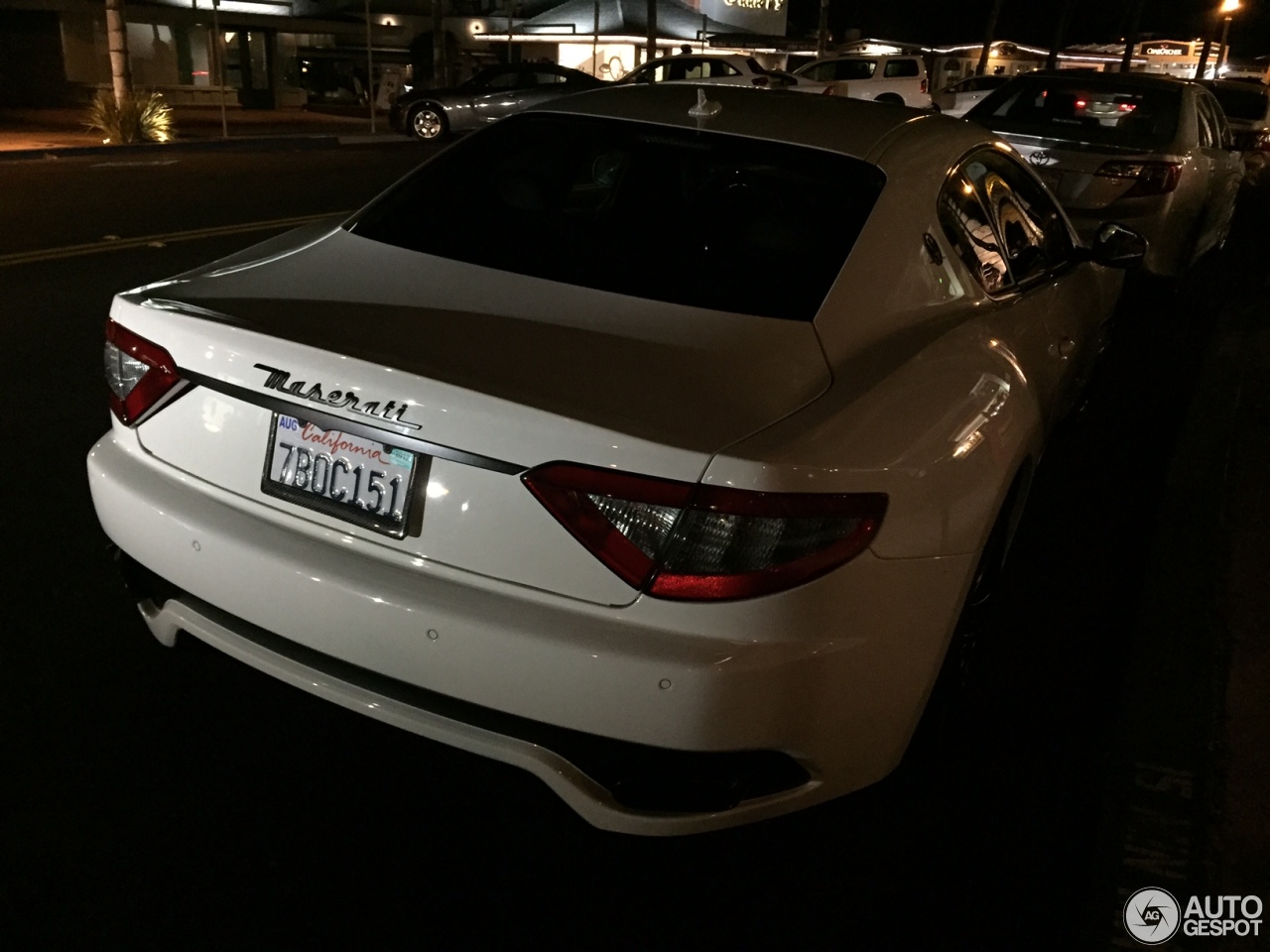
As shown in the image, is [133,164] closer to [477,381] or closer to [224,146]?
[224,146]

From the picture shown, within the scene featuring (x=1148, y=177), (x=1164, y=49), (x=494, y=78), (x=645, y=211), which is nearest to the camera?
(x=645, y=211)

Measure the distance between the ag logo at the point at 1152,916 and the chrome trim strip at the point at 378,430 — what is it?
1668mm

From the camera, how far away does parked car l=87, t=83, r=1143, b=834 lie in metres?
2.12

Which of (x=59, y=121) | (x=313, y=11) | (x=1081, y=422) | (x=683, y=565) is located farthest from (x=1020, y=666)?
(x=313, y=11)

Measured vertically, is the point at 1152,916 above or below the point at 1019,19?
below

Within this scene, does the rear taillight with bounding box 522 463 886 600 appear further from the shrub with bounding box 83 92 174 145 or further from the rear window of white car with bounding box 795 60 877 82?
the rear window of white car with bounding box 795 60 877 82

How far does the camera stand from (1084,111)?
919 centimetres

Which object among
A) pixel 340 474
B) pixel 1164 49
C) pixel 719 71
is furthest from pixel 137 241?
pixel 1164 49

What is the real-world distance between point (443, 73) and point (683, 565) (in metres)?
29.7

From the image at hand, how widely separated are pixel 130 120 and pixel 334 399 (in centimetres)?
1887

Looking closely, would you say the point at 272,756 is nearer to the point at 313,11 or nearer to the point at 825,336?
the point at 825,336

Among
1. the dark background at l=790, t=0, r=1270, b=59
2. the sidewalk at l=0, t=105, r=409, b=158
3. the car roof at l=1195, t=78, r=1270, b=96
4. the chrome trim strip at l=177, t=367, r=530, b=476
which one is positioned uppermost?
the dark background at l=790, t=0, r=1270, b=59

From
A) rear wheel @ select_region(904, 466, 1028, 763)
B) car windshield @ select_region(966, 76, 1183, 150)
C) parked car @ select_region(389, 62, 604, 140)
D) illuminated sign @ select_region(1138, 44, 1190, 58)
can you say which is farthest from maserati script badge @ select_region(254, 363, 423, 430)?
illuminated sign @ select_region(1138, 44, 1190, 58)

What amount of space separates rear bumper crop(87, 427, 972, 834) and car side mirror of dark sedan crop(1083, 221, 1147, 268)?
7.77 feet
